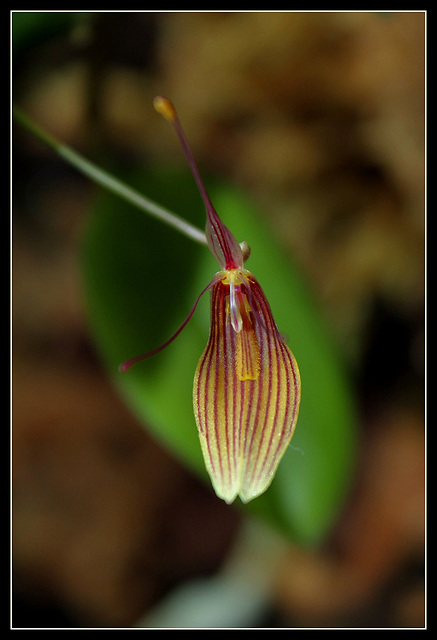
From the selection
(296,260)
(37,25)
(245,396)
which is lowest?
(245,396)

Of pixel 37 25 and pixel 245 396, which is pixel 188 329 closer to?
pixel 245 396

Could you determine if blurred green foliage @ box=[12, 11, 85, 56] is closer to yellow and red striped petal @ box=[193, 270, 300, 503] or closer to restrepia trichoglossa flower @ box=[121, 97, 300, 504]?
restrepia trichoglossa flower @ box=[121, 97, 300, 504]

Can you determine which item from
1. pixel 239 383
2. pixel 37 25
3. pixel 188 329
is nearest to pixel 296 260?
pixel 188 329

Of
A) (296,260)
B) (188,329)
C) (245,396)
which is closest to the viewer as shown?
(245,396)

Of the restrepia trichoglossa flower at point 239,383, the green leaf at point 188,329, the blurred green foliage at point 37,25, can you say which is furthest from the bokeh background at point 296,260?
the restrepia trichoglossa flower at point 239,383

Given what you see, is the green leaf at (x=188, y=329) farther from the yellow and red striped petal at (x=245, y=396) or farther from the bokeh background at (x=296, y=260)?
the bokeh background at (x=296, y=260)

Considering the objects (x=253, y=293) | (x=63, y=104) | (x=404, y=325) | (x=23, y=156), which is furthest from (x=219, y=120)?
(x=253, y=293)

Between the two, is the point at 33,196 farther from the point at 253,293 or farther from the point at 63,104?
the point at 253,293

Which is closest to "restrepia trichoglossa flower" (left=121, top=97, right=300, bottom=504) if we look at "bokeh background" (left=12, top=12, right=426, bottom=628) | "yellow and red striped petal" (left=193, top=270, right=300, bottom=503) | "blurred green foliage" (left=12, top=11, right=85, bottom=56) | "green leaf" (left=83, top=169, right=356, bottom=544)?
"yellow and red striped petal" (left=193, top=270, right=300, bottom=503)
